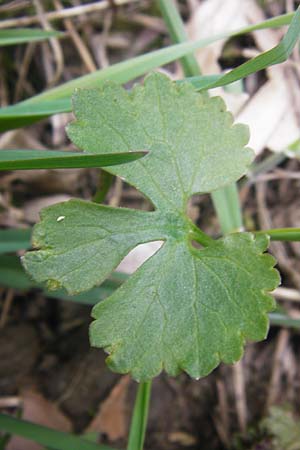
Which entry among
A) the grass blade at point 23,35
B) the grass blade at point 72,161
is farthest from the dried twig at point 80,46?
the grass blade at point 72,161

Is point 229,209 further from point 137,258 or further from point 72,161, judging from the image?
point 72,161

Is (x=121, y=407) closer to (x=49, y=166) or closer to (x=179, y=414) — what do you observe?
(x=179, y=414)

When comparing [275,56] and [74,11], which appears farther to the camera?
[74,11]

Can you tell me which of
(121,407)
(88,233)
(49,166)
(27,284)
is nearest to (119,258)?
(88,233)

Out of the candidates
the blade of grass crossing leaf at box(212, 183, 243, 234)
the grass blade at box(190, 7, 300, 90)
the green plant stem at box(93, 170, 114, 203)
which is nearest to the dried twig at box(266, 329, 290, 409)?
the blade of grass crossing leaf at box(212, 183, 243, 234)

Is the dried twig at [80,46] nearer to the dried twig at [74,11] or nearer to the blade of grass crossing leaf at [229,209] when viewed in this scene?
the dried twig at [74,11]

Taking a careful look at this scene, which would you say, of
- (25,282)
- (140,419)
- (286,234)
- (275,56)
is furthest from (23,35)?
(140,419)
